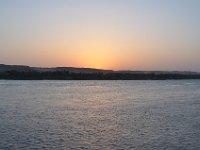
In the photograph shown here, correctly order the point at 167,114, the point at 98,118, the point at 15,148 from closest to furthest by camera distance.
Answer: the point at 15,148 → the point at 98,118 → the point at 167,114

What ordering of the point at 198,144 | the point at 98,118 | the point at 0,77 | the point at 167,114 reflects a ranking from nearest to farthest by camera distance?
1. the point at 198,144
2. the point at 98,118
3. the point at 167,114
4. the point at 0,77

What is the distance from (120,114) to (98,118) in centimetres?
315

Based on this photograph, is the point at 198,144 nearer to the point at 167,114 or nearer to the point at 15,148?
the point at 15,148

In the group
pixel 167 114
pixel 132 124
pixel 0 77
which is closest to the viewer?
pixel 132 124

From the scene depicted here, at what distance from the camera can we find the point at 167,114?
2922cm

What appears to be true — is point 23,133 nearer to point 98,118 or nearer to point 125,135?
point 125,135

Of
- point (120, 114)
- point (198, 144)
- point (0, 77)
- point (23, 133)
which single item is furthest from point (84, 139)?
point (0, 77)

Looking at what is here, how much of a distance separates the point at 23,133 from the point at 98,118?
781cm

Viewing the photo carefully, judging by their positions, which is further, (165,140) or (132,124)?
(132,124)

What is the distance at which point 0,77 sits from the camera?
142 meters

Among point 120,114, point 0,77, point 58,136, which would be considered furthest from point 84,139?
point 0,77

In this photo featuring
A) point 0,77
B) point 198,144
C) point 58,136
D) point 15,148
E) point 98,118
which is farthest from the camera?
point 0,77

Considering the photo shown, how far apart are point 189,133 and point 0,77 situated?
12811 cm

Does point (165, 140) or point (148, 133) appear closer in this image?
point (165, 140)
